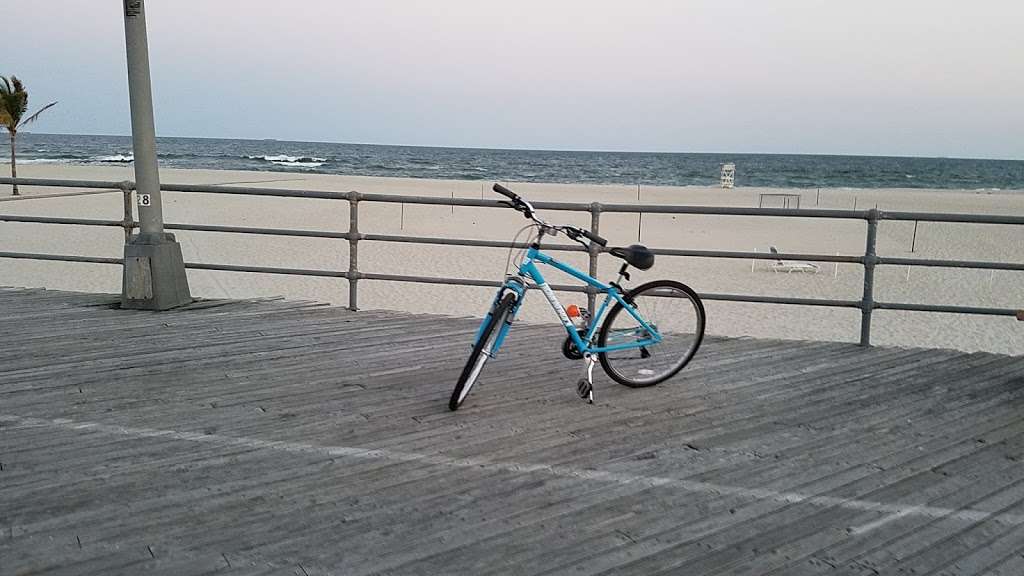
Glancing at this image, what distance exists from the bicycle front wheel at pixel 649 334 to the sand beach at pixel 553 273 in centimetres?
545

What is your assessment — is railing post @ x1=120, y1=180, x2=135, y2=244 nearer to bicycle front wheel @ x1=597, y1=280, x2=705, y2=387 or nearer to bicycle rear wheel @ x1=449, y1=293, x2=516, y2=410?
bicycle rear wheel @ x1=449, y1=293, x2=516, y2=410

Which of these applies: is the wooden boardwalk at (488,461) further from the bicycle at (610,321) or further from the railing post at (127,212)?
the railing post at (127,212)

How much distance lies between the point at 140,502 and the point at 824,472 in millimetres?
2784

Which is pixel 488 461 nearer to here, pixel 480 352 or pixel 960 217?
pixel 480 352

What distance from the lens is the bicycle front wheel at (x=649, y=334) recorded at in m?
4.88

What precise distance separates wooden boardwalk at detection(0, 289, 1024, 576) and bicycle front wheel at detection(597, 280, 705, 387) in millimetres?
149

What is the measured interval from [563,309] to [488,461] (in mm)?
1231

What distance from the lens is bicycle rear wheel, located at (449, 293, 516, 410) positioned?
441cm

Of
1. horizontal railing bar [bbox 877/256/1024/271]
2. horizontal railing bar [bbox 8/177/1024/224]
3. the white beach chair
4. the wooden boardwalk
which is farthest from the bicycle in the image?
the white beach chair

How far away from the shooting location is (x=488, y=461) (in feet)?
12.4

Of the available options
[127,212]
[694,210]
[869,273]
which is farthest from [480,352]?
[127,212]

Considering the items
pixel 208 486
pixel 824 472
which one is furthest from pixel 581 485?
pixel 208 486

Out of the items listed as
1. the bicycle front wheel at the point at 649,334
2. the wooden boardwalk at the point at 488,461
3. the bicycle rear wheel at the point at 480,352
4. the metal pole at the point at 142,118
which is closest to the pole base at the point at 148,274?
the metal pole at the point at 142,118

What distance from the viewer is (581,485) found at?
3.52 meters
